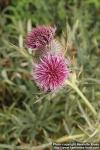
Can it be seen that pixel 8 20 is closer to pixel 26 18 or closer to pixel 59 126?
pixel 26 18

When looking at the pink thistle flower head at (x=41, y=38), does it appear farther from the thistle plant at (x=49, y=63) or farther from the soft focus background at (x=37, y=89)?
the soft focus background at (x=37, y=89)

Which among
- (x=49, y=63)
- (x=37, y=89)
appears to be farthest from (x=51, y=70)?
(x=37, y=89)

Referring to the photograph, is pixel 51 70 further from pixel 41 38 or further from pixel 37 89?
pixel 37 89

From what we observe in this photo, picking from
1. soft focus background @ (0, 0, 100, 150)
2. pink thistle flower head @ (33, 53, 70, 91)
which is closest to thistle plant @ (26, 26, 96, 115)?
pink thistle flower head @ (33, 53, 70, 91)

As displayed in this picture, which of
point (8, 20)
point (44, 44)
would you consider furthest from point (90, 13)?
point (44, 44)

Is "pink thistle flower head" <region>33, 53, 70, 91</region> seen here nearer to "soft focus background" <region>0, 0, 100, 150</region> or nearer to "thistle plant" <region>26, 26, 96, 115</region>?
"thistle plant" <region>26, 26, 96, 115</region>

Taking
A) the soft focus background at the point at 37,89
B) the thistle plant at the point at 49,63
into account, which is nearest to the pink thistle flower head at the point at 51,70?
the thistle plant at the point at 49,63
